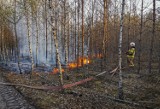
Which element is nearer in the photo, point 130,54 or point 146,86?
point 146,86

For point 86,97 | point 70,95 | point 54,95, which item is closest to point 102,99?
point 86,97

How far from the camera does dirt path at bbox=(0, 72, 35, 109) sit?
38.5 ft

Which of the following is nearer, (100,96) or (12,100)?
(12,100)

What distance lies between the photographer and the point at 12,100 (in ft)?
42.5

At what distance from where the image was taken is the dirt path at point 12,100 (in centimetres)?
1173

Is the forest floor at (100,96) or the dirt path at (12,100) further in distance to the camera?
the forest floor at (100,96)

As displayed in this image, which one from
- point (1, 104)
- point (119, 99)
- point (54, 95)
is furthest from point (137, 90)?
point (1, 104)

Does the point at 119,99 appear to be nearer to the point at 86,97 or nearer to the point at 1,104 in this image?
the point at 86,97

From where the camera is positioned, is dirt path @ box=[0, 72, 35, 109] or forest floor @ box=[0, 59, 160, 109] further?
forest floor @ box=[0, 59, 160, 109]

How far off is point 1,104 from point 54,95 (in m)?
3.27

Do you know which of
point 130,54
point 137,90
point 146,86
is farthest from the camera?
point 130,54

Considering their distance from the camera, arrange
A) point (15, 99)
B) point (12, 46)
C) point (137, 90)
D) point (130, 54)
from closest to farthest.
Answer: point (15, 99), point (137, 90), point (130, 54), point (12, 46)

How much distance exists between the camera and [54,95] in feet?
45.2

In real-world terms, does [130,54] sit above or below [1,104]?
above
